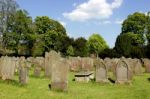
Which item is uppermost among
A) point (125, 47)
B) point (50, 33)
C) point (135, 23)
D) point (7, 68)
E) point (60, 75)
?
point (135, 23)

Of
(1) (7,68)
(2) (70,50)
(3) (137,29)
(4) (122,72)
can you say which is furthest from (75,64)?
(3) (137,29)

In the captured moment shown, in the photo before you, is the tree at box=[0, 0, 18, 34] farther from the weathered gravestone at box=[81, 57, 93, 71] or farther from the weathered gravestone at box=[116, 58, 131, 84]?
the weathered gravestone at box=[116, 58, 131, 84]

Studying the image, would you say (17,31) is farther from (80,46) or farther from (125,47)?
(125,47)

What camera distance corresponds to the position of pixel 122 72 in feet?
79.6

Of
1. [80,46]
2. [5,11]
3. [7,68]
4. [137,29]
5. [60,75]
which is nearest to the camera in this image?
[60,75]

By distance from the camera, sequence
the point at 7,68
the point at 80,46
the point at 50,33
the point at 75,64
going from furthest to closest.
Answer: the point at 50,33
the point at 80,46
the point at 75,64
the point at 7,68

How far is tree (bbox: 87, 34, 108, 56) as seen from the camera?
103 m

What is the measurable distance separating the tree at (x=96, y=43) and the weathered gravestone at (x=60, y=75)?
8127 cm

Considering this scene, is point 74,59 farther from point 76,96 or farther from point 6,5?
point 6,5

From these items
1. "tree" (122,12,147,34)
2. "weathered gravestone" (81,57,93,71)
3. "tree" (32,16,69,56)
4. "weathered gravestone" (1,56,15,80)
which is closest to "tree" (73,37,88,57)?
"tree" (32,16,69,56)

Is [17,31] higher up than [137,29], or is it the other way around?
[137,29]

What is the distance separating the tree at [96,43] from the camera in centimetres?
10281

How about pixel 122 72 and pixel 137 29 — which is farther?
pixel 137 29

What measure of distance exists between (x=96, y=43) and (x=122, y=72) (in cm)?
→ 8248
